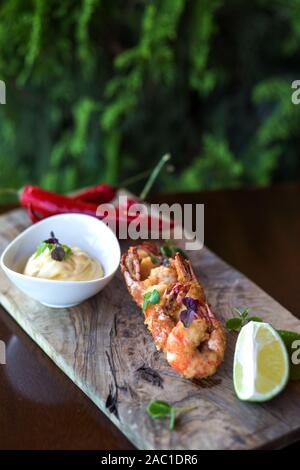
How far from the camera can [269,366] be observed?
169 centimetres

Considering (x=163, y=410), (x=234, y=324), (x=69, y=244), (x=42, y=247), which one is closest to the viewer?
(x=163, y=410)

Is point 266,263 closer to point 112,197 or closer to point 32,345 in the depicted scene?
point 112,197

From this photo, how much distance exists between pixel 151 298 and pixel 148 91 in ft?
7.25

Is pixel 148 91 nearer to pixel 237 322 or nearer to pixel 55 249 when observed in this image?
pixel 55 249

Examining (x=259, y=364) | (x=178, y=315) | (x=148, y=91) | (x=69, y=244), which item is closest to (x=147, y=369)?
(x=178, y=315)

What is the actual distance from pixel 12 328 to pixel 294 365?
848 millimetres

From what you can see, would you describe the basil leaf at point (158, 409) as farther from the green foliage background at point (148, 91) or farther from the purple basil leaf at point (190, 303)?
the green foliage background at point (148, 91)

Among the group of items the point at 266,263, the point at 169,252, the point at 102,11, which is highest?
→ the point at 102,11

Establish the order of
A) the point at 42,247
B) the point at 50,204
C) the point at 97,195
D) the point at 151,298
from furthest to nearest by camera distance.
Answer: the point at 97,195 < the point at 50,204 < the point at 42,247 < the point at 151,298

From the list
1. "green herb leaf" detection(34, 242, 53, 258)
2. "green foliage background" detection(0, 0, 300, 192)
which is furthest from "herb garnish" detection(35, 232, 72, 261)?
"green foliage background" detection(0, 0, 300, 192)

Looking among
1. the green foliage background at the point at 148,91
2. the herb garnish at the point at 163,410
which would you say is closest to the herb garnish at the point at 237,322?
the herb garnish at the point at 163,410

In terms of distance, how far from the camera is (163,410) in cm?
165
